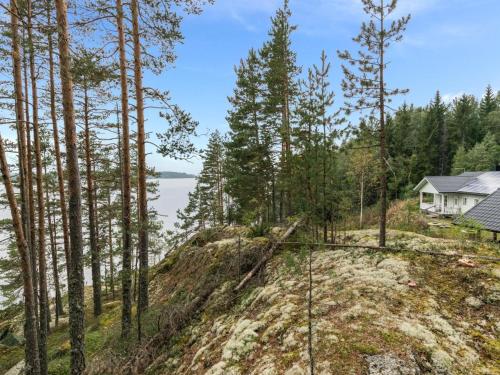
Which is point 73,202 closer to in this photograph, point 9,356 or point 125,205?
point 125,205

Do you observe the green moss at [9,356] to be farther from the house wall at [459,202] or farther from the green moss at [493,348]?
the house wall at [459,202]

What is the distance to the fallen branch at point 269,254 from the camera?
26.7ft

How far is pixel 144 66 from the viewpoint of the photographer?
7992mm

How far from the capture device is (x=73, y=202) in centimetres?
566

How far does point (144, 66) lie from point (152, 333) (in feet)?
24.6

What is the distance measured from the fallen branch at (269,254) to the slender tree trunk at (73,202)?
388 centimetres

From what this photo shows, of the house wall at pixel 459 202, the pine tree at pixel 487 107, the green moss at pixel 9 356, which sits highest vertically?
the pine tree at pixel 487 107

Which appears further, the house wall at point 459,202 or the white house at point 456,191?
the house wall at point 459,202

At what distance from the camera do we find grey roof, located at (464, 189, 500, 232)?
991 centimetres

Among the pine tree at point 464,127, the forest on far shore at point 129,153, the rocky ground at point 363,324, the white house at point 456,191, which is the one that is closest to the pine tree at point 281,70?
the forest on far shore at point 129,153

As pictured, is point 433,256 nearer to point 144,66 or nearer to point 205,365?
point 205,365

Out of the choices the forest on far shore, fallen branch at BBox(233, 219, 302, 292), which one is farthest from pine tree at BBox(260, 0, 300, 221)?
fallen branch at BBox(233, 219, 302, 292)

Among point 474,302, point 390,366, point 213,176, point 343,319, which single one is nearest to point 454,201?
point 213,176

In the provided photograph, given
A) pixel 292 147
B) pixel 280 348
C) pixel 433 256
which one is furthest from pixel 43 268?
pixel 433 256
